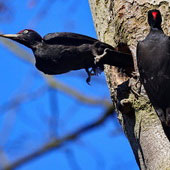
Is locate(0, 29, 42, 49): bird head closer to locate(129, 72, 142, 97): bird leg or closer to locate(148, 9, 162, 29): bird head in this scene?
locate(129, 72, 142, 97): bird leg

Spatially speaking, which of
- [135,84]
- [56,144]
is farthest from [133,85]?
[56,144]

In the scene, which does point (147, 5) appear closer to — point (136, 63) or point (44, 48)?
point (136, 63)

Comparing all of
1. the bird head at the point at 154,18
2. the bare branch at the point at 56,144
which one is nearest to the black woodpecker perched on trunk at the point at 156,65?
the bird head at the point at 154,18

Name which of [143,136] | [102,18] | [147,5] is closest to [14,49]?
[102,18]

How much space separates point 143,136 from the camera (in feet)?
10.0

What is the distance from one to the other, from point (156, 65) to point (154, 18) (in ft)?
1.00

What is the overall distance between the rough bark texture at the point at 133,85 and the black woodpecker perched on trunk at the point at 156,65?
13 centimetres

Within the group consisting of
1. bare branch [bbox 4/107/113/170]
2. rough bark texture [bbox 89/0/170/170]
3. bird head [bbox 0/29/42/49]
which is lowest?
bare branch [bbox 4/107/113/170]

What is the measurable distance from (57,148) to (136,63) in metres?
2.11

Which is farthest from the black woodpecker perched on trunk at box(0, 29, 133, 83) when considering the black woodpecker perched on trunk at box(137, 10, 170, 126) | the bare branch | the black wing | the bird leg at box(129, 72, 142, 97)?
the bare branch

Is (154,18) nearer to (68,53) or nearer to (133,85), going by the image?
(133,85)

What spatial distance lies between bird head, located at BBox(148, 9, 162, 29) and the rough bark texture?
15 cm

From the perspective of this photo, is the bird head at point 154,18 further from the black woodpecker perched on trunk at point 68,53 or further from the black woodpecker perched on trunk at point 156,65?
the black woodpecker perched on trunk at point 68,53

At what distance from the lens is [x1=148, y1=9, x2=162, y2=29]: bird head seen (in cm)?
312
